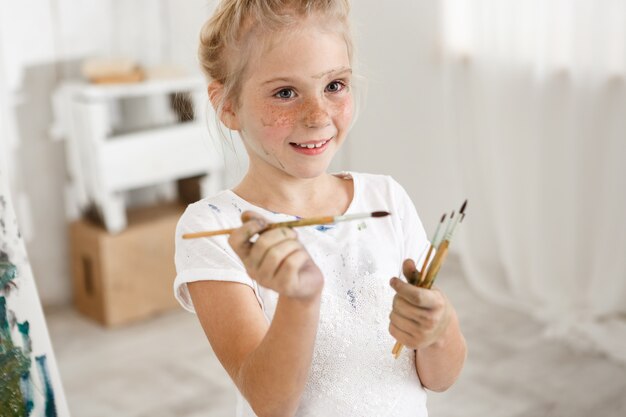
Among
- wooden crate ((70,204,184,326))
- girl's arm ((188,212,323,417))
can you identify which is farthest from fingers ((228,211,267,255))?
wooden crate ((70,204,184,326))

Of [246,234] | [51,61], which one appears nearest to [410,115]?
[51,61]

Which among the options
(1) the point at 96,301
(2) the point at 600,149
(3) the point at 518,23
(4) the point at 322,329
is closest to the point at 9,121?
(1) the point at 96,301

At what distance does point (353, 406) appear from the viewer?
3.10ft

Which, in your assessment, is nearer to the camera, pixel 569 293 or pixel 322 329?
pixel 322 329

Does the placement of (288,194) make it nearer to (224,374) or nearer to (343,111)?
(343,111)

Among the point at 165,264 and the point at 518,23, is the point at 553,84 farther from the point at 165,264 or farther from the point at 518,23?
the point at 165,264

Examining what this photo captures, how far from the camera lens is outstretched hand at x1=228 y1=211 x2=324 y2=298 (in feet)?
2.42

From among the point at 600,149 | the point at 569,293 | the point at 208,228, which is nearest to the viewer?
the point at 208,228

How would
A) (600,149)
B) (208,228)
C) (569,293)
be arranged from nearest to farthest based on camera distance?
(208,228) → (600,149) → (569,293)

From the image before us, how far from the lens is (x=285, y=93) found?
3.00 ft

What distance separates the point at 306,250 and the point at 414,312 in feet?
0.43

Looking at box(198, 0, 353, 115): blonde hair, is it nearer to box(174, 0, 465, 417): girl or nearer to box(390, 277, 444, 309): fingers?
box(174, 0, 465, 417): girl

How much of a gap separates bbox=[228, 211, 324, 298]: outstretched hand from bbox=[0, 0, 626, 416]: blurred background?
158 centimetres

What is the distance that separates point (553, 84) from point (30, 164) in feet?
5.78
